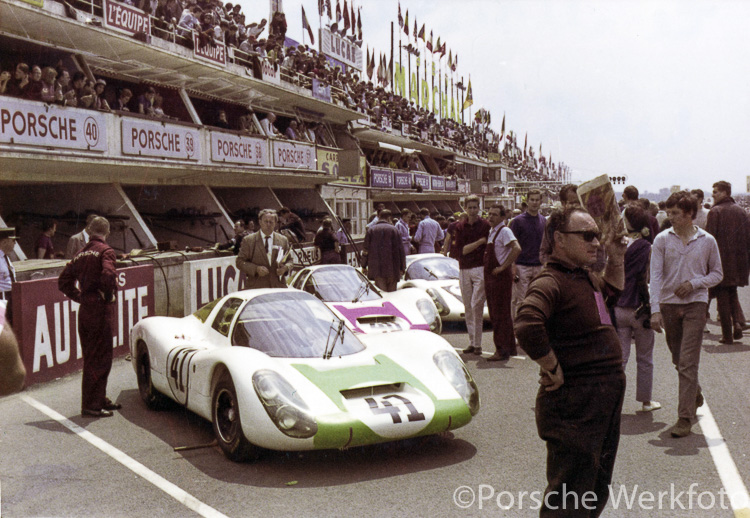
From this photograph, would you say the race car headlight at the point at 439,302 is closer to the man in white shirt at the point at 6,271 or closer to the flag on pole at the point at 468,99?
the man in white shirt at the point at 6,271

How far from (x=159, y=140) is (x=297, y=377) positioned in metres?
12.5

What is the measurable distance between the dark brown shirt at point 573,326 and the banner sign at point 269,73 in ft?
69.1

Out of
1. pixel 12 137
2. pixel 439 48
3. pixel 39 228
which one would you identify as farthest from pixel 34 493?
pixel 439 48

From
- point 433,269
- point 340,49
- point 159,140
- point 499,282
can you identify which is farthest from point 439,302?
point 340,49

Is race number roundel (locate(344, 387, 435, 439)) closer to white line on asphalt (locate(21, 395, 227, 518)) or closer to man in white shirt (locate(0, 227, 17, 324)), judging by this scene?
white line on asphalt (locate(21, 395, 227, 518))

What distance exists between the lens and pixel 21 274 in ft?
26.7

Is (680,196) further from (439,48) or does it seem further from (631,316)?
(439,48)

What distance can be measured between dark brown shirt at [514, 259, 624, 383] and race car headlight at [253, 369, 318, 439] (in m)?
1.96

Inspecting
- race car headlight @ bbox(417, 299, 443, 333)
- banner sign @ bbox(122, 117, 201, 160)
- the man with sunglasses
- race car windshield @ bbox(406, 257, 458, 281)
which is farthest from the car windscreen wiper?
banner sign @ bbox(122, 117, 201, 160)

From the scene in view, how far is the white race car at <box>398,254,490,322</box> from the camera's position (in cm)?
1080

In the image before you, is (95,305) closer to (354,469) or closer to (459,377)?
(354,469)

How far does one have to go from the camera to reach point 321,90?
92.7ft

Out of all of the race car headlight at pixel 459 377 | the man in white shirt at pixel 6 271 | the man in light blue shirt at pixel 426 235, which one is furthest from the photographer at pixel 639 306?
the man in light blue shirt at pixel 426 235

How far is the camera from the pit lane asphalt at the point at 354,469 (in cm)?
404
